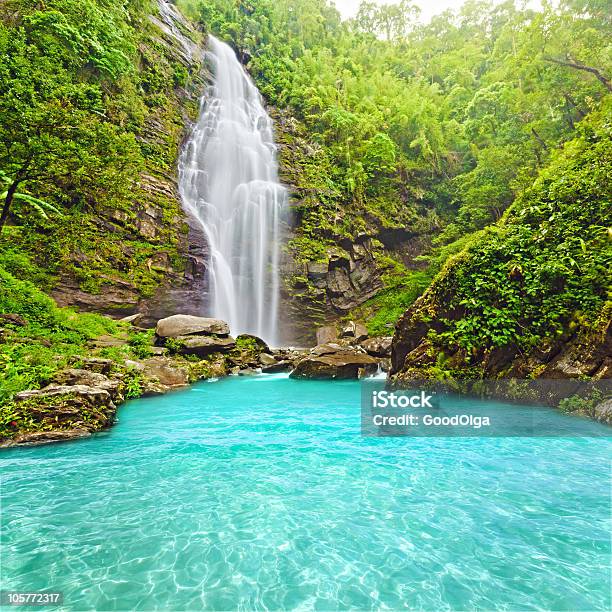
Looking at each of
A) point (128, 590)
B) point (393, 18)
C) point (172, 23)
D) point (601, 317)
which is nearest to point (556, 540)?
point (128, 590)

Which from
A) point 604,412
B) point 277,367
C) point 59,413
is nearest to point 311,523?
point 59,413

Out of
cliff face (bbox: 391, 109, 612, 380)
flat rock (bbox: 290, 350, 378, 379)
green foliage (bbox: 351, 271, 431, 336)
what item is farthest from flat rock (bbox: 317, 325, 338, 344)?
cliff face (bbox: 391, 109, 612, 380)

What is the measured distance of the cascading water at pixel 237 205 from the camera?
66.2 feet

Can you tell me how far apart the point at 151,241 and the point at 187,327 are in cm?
651

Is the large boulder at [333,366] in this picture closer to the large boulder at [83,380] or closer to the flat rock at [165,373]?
Answer: the flat rock at [165,373]

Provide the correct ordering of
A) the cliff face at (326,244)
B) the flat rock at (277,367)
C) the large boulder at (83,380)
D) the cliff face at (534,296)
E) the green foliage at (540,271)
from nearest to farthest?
the large boulder at (83,380), the cliff face at (534,296), the green foliage at (540,271), the flat rock at (277,367), the cliff face at (326,244)

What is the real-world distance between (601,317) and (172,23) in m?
33.4

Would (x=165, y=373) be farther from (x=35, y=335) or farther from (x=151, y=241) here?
(x=151, y=241)

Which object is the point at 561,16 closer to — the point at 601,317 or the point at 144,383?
the point at 601,317

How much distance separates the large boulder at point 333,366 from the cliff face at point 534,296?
2.87 meters

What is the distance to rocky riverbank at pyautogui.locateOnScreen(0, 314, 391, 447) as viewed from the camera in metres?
6.24

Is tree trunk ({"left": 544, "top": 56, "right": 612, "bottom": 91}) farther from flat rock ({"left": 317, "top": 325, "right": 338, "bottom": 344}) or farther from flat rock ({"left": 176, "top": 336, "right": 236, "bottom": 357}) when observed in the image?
flat rock ({"left": 176, "top": 336, "right": 236, "bottom": 357})

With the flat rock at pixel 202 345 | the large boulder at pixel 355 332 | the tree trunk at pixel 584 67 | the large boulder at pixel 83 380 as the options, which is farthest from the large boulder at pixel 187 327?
the tree trunk at pixel 584 67

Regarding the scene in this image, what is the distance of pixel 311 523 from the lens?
139 inches
